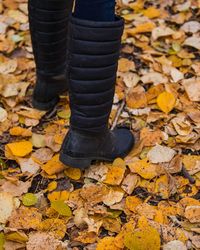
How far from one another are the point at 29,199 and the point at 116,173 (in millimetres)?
291

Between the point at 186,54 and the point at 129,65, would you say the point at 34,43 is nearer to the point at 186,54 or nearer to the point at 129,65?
the point at 129,65

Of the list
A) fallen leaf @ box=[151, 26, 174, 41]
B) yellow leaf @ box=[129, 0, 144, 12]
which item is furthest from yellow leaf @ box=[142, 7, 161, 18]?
fallen leaf @ box=[151, 26, 174, 41]

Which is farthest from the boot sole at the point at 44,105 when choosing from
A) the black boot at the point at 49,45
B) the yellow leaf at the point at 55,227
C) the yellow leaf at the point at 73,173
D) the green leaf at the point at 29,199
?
the yellow leaf at the point at 55,227

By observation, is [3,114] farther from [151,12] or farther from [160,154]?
[151,12]

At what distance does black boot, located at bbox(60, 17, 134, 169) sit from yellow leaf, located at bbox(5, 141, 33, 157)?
175mm

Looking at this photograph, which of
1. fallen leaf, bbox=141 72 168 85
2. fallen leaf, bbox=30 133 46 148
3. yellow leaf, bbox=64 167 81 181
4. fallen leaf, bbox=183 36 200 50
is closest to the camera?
→ yellow leaf, bbox=64 167 81 181

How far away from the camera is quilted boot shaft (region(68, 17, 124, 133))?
1.35 meters

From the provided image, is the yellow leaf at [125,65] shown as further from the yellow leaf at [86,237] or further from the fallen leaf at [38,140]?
the yellow leaf at [86,237]

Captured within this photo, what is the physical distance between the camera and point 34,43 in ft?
5.79

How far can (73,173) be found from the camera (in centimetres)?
162

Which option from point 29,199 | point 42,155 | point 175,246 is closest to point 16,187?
point 29,199

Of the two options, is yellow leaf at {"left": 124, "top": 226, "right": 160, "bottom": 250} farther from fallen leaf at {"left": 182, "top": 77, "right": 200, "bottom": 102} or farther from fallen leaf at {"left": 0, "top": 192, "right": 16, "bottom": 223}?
fallen leaf at {"left": 182, "top": 77, "right": 200, "bottom": 102}

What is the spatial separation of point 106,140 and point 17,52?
2.70 ft

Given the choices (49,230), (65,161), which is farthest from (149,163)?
(49,230)
